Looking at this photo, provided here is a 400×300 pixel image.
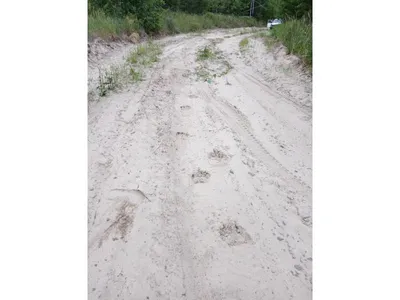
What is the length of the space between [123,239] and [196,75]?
373 cm

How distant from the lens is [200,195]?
6.91 feet

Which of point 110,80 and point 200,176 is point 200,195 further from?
point 110,80

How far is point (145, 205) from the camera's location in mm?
2012

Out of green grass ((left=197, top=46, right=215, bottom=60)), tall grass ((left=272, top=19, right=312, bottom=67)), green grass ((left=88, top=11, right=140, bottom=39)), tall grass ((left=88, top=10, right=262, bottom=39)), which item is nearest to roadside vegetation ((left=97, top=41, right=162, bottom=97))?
green grass ((left=197, top=46, right=215, bottom=60))

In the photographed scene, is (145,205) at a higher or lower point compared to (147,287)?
higher

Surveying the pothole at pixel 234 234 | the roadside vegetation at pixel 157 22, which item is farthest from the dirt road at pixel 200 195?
the roadside vegetation at pixel 157 22

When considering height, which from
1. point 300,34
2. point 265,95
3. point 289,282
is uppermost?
point 300,34

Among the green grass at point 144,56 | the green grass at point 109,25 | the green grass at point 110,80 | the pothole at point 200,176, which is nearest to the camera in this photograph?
the pothole at point 200,176

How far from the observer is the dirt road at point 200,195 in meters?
1.52

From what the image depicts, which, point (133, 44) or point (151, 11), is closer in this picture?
point (133, 44)

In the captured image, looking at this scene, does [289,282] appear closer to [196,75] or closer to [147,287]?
[147,287]

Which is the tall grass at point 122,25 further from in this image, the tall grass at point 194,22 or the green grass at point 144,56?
the green grass at point 144,56

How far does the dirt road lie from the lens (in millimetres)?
1524

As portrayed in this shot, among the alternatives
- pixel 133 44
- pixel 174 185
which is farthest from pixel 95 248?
pixel 133 44
